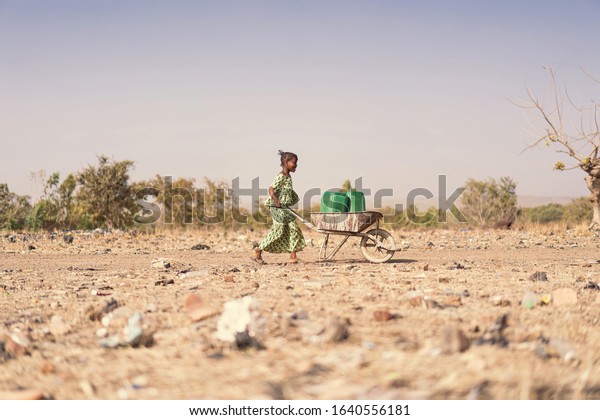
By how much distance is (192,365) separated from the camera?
9.43ft

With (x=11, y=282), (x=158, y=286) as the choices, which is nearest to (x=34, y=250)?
(x=11, y=282)

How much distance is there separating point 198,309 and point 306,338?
102 centimetres

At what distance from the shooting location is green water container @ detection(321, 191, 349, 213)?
8359 millimetres

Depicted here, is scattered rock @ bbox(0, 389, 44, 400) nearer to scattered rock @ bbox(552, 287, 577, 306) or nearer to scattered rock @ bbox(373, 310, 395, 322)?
scattered rock @ bbox(373, 310, 395, 322)

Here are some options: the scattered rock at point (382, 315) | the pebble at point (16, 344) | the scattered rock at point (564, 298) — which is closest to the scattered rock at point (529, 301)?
the scattered rock at point (564, 298)

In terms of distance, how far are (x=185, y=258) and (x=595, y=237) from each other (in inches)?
398

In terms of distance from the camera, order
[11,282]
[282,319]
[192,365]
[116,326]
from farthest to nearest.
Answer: [11,282] → [116,326] → [282,319] → [192,365]

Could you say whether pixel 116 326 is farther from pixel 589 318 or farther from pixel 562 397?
pixel 589 318

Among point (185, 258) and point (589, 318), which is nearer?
point (589, 318)

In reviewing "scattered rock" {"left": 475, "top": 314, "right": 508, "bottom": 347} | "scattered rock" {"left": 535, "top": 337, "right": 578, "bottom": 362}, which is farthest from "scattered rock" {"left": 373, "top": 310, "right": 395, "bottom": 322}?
"scattered rock" {"left": 535, "top": 337, "right": 578, "bottom": 362}

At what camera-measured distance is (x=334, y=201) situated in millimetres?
8391

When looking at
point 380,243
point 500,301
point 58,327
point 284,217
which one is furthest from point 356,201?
point 58,327

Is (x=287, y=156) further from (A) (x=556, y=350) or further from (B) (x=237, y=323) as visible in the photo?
(A) (x=556, y=350)

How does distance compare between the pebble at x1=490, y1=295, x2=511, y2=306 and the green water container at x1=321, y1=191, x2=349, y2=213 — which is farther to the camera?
the green water container at x1=321, y1=191, x2=349, y2=213
